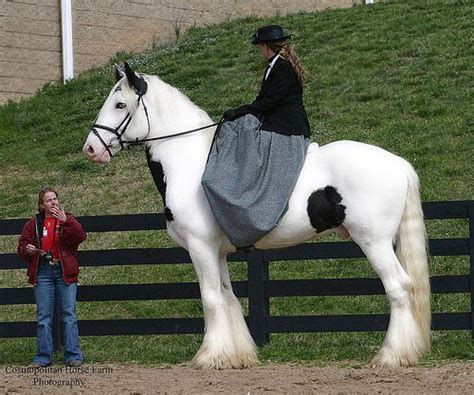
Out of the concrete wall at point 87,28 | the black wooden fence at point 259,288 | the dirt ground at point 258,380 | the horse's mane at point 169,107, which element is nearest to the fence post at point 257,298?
the black wooden fence at point 259,288

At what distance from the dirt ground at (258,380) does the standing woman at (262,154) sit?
1.02 meters

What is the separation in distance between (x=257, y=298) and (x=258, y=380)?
194 cm

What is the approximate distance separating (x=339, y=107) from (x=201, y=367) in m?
10.6

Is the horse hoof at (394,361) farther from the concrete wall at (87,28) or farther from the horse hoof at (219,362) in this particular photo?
the concrete wall at (87,28)

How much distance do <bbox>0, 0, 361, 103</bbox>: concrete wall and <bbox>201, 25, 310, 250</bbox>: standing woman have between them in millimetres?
13730

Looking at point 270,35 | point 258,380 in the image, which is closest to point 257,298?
point 258,380

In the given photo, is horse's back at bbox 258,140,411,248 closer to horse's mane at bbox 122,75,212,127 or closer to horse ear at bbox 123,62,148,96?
horse's mane at bbox 122,75,212,127

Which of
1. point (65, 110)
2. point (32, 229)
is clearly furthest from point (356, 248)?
point (65, 110)

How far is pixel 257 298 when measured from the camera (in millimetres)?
9062

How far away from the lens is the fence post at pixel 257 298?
356 inches

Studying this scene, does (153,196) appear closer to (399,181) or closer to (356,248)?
(356,248)

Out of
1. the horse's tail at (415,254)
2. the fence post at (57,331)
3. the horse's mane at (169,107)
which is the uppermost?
the horse's mane at (169,107)

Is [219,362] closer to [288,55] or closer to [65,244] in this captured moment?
[65,244]

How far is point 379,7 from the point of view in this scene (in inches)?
927
